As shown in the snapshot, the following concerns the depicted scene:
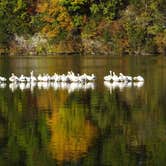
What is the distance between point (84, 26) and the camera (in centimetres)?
10256

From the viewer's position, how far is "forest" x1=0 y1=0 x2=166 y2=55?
9756 cm

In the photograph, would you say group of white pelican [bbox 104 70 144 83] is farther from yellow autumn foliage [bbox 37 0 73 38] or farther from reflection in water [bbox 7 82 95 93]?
yellow autumn foliage [bbox 37 0 73 38]

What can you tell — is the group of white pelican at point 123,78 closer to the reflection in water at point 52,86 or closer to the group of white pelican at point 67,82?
the group of white pelican at point 67,82

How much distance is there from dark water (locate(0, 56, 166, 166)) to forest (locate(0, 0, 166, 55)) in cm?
4567

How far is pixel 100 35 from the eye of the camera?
333ft

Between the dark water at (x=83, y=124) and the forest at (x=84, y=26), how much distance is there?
45.7 m

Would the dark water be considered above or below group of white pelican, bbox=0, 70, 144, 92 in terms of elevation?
above

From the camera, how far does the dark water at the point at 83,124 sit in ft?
84.3

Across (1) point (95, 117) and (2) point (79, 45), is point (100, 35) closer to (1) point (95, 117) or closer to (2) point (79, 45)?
(2) point (79, 45)

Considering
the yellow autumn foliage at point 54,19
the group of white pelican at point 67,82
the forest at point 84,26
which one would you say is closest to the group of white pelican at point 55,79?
the group of white pelican at point 67,82

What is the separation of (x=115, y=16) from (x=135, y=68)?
118ft

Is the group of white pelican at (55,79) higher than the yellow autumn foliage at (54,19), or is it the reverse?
the yellow autumn foliage at (54,19)

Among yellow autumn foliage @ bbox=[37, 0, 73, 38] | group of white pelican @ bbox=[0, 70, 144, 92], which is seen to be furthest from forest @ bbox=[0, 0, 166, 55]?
group of white pelican @ bbox=[0, 70, 144, 92]

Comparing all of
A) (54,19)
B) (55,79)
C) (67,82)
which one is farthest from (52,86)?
(54,19)
